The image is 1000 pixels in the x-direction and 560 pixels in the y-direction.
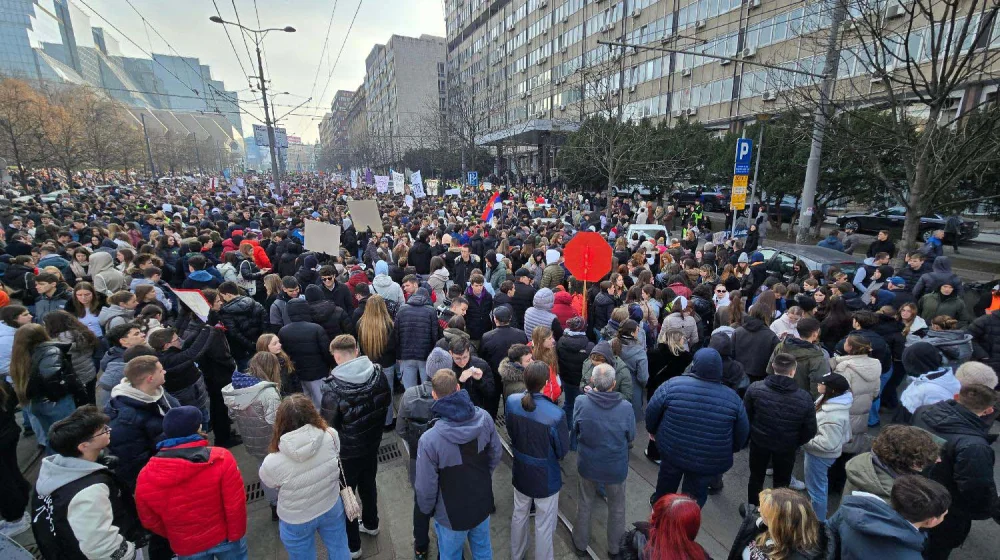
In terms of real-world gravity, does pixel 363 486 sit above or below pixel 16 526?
above

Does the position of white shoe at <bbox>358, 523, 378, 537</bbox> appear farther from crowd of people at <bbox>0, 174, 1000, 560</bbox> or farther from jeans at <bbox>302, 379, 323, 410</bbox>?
jeans at <bbox>302, 379, 323, 410</bbox>

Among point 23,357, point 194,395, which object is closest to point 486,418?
point 194,395

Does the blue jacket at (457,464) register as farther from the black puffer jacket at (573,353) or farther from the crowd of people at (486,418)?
the black puffer jacket at (573,353)

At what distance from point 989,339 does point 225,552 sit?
855 centimetres

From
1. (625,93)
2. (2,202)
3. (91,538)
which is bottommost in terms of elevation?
(91,538)

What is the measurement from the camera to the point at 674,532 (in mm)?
2072

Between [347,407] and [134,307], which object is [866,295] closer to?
[347,407]

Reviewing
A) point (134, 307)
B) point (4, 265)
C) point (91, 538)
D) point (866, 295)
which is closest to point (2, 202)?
point (4, 265)

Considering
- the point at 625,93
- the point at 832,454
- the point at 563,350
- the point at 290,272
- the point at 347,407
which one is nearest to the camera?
the point at 347,407

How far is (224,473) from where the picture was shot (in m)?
2.78

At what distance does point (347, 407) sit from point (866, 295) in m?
8.72

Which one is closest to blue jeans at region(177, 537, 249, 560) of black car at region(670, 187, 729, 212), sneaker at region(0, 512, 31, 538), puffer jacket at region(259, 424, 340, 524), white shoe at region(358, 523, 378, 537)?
puffer jacket at region(259, 424, 340, 524)

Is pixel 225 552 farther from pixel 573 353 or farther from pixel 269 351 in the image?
pixel 573 353

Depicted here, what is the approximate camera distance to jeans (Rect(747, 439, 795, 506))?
3.90m
